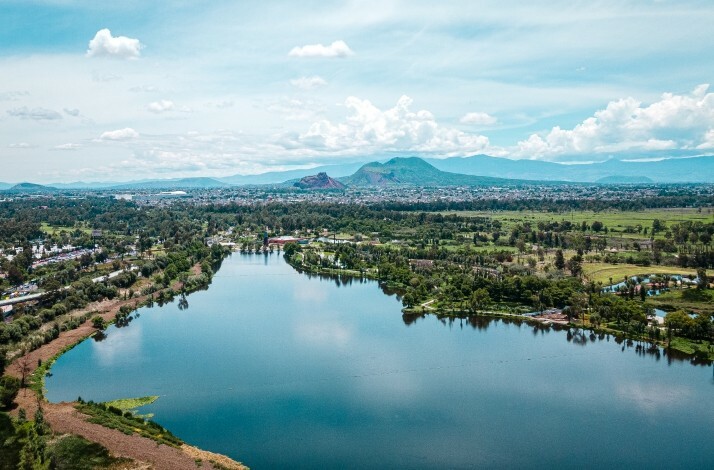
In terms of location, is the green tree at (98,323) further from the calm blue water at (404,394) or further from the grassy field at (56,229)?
the grassy field at (56,229)

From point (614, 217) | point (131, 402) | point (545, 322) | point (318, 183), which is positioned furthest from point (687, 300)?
point (318, 183)

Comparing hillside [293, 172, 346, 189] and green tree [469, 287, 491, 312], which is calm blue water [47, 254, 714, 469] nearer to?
green tree [469, 287, 491, 312]

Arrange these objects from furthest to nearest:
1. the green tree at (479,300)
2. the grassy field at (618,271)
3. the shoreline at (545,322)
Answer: the grassy field at (618,271)
the green tree at (479,300)
the shoreline at (545,322)

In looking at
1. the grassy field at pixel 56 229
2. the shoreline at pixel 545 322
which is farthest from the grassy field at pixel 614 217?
the grassy field at pixel 56 229

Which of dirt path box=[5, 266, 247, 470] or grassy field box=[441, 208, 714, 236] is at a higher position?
grassy field box=[441, 208, 714, 236]

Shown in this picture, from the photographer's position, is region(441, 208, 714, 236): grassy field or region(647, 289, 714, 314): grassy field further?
region(441, 208, 714, 236): grassy field

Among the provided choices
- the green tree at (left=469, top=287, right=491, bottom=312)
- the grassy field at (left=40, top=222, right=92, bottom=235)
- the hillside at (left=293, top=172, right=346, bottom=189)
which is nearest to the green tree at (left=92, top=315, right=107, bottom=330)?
the green tree at (left=469, top=287, right=491, bottom=312)
